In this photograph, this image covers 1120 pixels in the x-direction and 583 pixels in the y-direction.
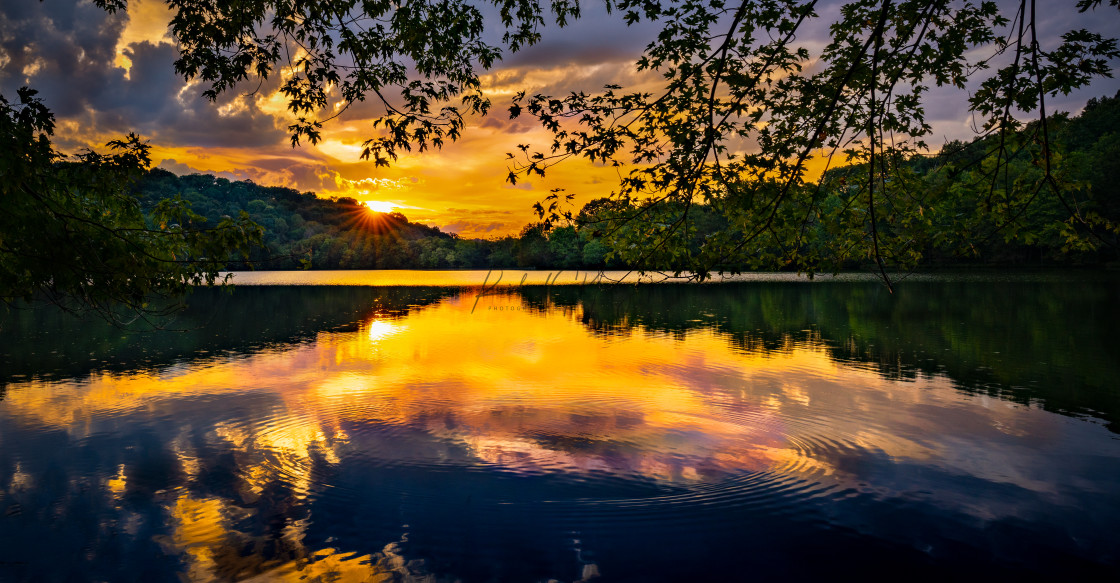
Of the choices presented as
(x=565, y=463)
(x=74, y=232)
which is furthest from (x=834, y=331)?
(x=74, y=232)

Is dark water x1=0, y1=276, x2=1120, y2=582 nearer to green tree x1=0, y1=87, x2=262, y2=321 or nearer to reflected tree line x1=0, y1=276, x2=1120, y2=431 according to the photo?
reflected tree line x1=0, y1=276, x2=1120, y2=431

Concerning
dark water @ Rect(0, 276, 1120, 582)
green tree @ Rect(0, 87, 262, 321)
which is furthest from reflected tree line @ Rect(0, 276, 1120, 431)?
green tree @ Rect(0, 87, 262, 321)

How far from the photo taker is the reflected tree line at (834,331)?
21.8 m

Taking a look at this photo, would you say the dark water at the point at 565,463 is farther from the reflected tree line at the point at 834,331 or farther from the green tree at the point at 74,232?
the green tree at the point at 74,232

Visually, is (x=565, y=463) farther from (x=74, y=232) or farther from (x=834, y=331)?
(x=834, y=331)

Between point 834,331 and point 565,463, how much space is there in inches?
1054

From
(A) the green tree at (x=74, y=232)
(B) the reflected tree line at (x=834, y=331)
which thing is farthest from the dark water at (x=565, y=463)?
(A) the green tree at (x=74, y=232)

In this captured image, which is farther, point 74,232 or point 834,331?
point 834,331

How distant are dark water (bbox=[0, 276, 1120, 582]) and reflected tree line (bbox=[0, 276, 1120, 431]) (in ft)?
1.12

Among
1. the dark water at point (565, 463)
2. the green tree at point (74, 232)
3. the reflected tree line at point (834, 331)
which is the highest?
the green tree at point (74, 232)

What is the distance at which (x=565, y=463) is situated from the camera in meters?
12.8

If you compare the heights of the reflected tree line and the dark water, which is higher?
the reflected tree line

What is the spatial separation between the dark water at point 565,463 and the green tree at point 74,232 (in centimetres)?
401

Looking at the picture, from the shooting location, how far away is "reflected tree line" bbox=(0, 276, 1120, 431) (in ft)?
71.5
